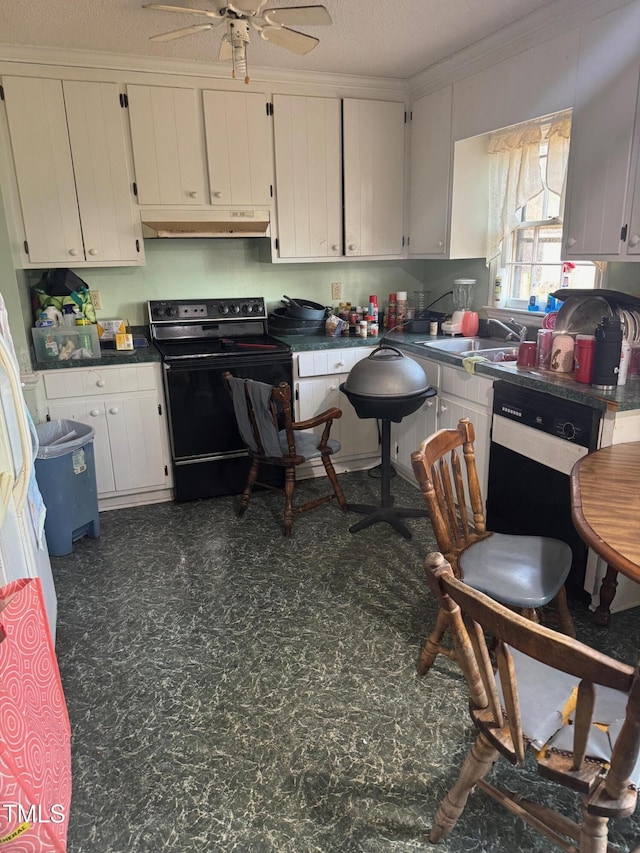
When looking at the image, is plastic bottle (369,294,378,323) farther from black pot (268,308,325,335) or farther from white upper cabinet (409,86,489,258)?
white upper cabinet (409,86,489,258)

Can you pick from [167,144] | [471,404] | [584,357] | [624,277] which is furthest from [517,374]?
[167,144]

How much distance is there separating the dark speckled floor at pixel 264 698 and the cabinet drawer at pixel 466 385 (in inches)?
29.5

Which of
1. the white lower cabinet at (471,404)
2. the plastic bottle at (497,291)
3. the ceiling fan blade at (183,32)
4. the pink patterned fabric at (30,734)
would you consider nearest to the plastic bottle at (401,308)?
the plastic bottle at (497,291)

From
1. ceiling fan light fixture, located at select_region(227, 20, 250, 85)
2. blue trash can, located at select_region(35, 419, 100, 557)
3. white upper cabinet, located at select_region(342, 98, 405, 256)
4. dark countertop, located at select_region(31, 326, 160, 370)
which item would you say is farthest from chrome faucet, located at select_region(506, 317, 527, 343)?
blue trash can, located at select_region(35, 419, 100, 557)

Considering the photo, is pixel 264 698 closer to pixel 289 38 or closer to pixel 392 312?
pixel 289 38

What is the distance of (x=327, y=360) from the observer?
11.8ft

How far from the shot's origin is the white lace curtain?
Answer: 2953mm

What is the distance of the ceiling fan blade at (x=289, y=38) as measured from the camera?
7.54 ft

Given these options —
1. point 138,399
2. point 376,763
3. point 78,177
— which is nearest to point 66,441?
point 138,399

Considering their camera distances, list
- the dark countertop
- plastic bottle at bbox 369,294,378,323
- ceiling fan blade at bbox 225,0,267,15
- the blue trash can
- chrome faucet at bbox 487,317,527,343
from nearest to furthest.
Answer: ceiling fan blade at bbox 225,0,267,15 < the blue trash can < the dark countertop < chrome faucet at bbox 487,317,527,343 < plastic bottle at bbox 369,294,378,323

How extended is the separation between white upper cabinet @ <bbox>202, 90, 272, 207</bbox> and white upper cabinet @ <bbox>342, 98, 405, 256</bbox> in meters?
0.54

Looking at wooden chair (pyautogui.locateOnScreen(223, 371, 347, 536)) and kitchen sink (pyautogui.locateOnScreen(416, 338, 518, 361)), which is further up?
kitchen sink (pyautogui.locateOnScreen(416, 338, 518, 361))

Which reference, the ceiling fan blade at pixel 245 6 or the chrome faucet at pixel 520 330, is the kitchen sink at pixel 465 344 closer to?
the chrome faucet at pixel 520 330

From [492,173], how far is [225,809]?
347 centimetres
